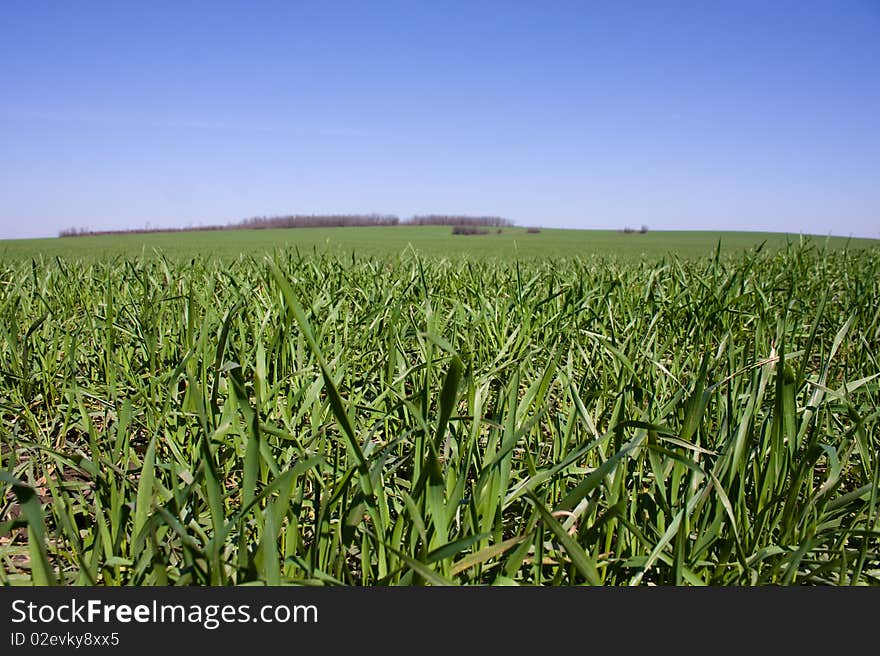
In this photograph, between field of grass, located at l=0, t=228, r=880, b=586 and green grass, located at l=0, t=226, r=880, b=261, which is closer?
field of grass, located at l=0, t=228, r=880, b=586

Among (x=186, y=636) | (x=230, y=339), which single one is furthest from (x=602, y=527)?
(x=230, y=339)

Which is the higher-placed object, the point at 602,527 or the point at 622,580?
the point at 602,527

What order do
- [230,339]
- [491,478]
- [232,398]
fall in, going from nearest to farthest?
[491,478] → [232,398] → [230,339]

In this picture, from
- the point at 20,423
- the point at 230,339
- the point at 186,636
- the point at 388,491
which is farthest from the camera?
the point at 230,339

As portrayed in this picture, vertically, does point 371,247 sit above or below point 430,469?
above

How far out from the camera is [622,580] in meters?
1.28

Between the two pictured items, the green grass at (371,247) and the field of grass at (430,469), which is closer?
the field of grass at (430,469)

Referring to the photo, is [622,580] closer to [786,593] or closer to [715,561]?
[715,561]

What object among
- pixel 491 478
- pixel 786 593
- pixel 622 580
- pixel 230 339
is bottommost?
pixel 622 580

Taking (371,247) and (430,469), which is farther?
(371,247)

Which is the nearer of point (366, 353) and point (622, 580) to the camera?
point (622, 580)

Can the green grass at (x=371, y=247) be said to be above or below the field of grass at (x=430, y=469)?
above

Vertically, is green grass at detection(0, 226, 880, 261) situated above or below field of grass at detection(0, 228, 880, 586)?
above

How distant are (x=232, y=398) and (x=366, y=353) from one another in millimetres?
776
